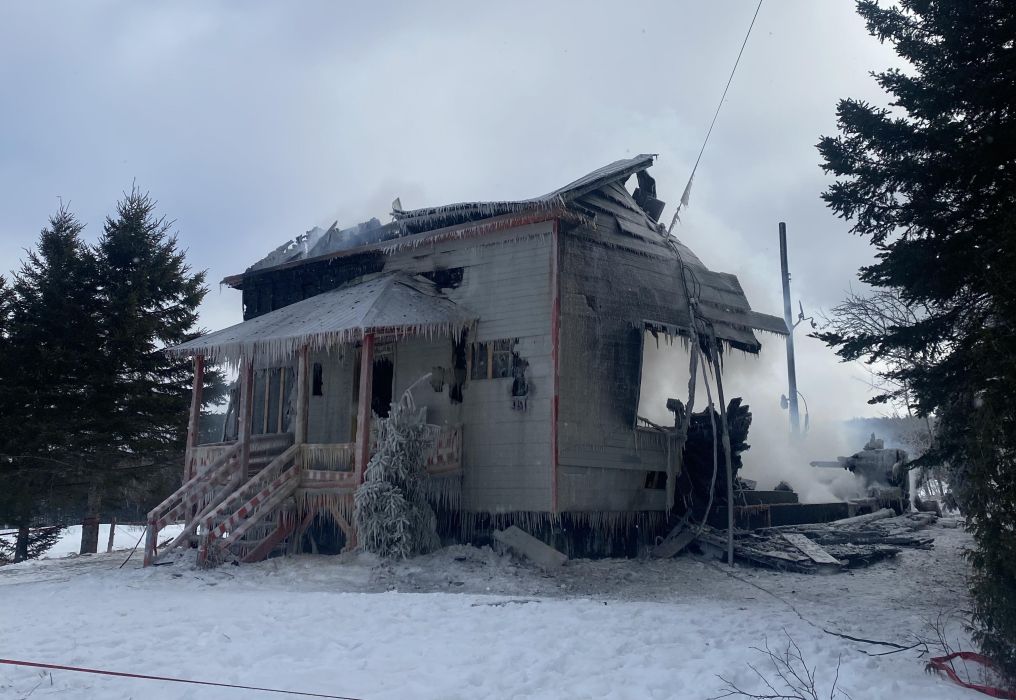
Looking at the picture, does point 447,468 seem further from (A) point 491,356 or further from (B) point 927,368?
(B) point 927,368

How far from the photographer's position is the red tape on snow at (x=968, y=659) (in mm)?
5609

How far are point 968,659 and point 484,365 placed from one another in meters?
9.28

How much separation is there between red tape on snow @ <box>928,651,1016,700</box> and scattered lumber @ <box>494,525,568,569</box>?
22.2 ft

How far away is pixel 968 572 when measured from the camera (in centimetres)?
1153

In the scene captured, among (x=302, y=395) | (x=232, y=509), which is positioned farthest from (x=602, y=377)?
(x=232, y=509)

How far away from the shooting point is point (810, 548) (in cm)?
1354

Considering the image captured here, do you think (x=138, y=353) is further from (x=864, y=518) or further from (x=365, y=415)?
(x=864, y=518)

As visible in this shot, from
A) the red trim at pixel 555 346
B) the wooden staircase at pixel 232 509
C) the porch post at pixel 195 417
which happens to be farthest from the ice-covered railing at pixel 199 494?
the red trim at pixel 555 346

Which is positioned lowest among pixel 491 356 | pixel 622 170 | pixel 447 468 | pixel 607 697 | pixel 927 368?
pixel 607 697

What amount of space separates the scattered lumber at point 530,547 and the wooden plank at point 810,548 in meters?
4.16

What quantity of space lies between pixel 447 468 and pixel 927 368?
772 cm

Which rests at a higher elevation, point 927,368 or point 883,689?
point 927,368

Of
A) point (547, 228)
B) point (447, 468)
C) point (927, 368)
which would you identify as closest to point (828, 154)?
point (927, 368)

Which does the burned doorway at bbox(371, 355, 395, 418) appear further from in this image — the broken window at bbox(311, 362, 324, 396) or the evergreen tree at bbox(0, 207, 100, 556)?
the evergreen tree at bbox(0, 207, 100, 556)
